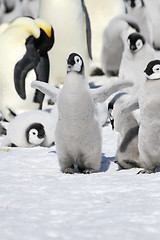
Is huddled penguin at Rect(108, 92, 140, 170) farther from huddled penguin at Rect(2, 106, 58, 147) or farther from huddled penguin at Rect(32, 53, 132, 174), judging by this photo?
huddled penguin at Rect(2, 106, 58, 147)

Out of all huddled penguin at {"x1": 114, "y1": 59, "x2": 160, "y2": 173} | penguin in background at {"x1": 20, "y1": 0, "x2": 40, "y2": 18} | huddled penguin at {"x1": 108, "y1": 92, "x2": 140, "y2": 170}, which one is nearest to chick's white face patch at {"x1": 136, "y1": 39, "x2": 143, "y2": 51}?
huddled penguin at {"x1": 108, "y1": 92, "x2": 140, "y2": 170}

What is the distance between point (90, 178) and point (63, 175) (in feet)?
1.01

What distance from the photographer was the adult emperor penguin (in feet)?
30.3

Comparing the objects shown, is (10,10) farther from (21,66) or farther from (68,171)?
(68,171)

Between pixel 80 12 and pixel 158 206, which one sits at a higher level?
pixel 80 12

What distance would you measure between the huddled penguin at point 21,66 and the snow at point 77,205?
3229mm

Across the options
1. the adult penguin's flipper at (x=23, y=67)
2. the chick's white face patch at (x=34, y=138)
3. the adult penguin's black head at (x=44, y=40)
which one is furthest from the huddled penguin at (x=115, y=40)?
the chick's white face patch at (x=34, y=138)

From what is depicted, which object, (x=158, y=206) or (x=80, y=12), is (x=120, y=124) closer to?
(x=158, y=206)

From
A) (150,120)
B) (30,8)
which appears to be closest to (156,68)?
(150,120)

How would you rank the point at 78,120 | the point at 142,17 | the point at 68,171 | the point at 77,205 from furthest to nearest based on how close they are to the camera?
1. the point at 142,17
2. the point at 68,171
3. the point at 78,120
4. the point at 77,205

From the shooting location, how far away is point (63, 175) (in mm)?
3904

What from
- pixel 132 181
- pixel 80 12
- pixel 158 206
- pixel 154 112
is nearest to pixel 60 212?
pixel 158 206

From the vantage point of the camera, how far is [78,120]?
152 inches

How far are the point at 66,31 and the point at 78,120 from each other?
561 centimetres
